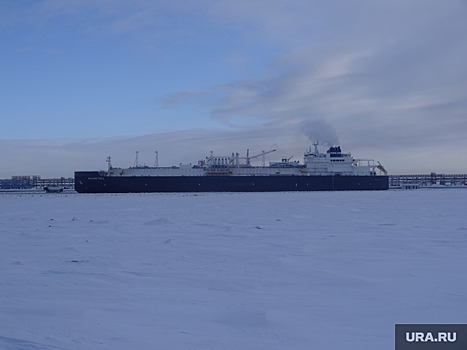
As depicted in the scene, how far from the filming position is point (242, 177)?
47.6 metres

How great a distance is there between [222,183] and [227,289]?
4233cm

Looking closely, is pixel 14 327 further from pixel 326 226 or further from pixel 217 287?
pixel 326 226

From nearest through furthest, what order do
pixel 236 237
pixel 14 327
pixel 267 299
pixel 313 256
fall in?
pixel 14 327, pixel 267 299, pixel 313 256, pixel 236 237

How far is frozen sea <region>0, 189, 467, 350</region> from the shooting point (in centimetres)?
331

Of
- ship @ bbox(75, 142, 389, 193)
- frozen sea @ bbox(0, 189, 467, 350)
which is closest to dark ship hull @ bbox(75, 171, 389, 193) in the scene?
ship @ bbox(75, 142, 389, 193)

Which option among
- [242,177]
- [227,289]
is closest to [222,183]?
[242,177]

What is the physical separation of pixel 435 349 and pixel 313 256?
3395 mm

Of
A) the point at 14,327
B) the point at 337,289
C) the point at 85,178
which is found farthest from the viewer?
the point at 85,178

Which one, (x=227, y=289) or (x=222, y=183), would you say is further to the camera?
(x=222, y=183)

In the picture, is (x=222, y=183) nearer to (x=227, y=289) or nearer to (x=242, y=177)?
(x=242, y=177)

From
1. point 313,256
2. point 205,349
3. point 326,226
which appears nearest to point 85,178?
point 326,226

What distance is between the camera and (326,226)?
10.4 m

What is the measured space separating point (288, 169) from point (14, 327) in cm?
4878

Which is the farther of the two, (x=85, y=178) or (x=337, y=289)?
(x=85, y=178)
